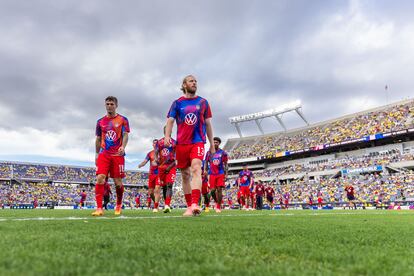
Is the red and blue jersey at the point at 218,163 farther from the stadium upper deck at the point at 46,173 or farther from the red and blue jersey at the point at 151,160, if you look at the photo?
the stadium upper deck at the point at 46,173

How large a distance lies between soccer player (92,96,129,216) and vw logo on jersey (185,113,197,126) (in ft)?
7.23

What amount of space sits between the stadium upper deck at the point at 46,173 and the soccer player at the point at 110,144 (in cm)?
6174

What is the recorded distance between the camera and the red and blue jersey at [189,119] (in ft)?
20.5

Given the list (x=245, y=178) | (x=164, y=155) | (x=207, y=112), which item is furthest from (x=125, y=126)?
(x=245, y=178)

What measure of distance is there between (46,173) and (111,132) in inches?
2514

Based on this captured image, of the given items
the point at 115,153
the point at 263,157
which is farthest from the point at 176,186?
the point at 115,153

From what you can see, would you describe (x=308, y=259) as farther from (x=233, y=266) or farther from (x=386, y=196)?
(x=386, y=196)

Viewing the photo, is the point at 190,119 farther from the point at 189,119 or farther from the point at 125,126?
the point at 125,126

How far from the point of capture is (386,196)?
34.3 meters

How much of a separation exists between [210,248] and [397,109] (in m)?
54.9

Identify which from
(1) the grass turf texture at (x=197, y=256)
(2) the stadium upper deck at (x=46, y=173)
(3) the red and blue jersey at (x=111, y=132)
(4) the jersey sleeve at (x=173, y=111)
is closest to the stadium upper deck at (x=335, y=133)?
(2) the stadium upper deck at (x=46, y=173)

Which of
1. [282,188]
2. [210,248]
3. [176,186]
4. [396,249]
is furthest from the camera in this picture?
[176,186]

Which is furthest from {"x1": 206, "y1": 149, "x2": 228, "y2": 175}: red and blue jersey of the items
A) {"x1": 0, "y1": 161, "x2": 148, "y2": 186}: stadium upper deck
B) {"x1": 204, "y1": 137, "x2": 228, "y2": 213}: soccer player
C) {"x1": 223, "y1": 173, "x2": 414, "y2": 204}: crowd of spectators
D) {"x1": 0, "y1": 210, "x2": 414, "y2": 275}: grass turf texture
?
{"x1": 0, "y1": 161, "x2": 148, "y2": 186}: stadium upper deck

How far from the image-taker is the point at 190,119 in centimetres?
627
